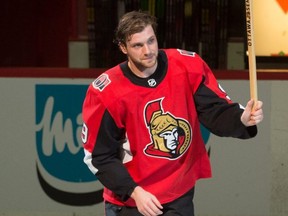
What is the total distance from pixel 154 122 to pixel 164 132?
72 millimetres

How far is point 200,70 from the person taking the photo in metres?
3.72

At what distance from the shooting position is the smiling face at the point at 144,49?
3568mm

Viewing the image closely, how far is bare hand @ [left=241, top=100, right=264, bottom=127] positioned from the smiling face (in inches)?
20.1

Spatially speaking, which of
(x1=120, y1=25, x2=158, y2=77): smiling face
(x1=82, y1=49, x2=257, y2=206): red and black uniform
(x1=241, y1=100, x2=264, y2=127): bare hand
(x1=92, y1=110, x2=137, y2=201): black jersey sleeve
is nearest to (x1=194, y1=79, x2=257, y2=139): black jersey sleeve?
(x1=82, y1=49, x2=257, y2=206): red and black uniform

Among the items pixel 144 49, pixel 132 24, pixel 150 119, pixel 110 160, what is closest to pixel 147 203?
pixel 110 160

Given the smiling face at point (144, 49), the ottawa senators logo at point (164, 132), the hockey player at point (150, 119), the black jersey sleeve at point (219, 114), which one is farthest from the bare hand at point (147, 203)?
the smiling face at point (144, 49)

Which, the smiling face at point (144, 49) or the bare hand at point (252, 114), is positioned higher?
the smiling face at point (144, 49)

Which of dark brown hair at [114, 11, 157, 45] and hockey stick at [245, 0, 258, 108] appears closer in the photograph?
hockey stick at [245, 0, 258, 108]

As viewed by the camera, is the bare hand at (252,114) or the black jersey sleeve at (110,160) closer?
the bare hand at (252,114)

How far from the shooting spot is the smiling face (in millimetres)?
3568

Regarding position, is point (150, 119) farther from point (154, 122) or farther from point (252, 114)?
point (252, 114)

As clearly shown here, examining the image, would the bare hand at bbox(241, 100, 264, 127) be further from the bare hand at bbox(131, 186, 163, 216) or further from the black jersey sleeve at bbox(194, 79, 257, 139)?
the bare hand at bbox(131, 186, 163, 216)

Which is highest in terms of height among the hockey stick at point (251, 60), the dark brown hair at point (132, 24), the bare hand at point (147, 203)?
the dark brown hair at point (132, 24)

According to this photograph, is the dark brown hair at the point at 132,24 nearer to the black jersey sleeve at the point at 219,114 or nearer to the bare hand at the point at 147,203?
the black jersey sleeve at the point at 219,114
